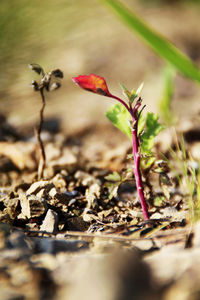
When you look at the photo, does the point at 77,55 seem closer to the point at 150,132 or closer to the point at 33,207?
the point at 150,132

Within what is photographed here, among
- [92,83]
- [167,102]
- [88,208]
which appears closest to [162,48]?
[92,83]

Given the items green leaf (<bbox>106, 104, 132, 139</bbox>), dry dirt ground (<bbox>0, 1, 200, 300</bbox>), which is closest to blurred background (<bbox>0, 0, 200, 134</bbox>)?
dry dirt ground (<bbox>0, 1, 200, 300</bbox>)

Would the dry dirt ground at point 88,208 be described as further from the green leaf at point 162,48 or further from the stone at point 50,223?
the green leaf at point 162,48

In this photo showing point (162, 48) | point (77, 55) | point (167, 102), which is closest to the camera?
point (162, 48)

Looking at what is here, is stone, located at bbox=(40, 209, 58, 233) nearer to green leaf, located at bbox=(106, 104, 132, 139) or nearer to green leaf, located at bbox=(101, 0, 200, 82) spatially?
green leaf, located at bbox=(106, 104, 132, 139)

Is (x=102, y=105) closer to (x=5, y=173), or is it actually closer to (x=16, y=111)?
(x=16, y=111)

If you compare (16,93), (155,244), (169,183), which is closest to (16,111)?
(16,93)

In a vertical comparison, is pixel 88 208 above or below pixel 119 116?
below
